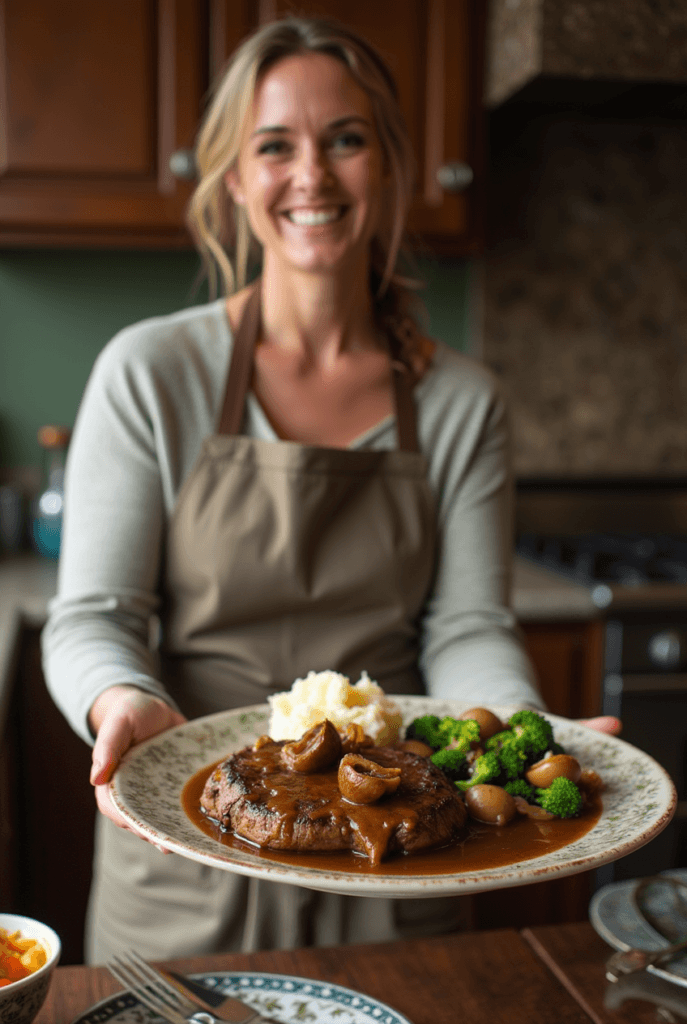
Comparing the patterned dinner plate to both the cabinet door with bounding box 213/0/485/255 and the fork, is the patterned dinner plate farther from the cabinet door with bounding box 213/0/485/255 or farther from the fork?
the cabinet door with bounding box 213/0/485/255

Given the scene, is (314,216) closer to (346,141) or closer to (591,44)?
(346,141)

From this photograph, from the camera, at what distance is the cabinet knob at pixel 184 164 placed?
232 cm

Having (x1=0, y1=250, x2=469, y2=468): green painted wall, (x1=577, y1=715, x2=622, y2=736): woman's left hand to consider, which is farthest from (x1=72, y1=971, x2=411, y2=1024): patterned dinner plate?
(x1=0, y1=250, x2=469, y2=468): green painted wall

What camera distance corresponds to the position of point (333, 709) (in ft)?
3.43

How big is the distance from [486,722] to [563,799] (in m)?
0.15

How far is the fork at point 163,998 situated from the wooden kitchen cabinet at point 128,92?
189cm

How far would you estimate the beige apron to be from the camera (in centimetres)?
137

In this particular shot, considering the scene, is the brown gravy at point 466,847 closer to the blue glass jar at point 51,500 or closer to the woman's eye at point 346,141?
the woman's eye at point 346,141

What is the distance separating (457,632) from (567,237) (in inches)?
70.3

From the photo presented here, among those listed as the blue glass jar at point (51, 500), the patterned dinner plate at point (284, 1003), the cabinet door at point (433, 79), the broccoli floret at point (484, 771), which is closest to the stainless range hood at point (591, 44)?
the cabinet door at point (433, 79)

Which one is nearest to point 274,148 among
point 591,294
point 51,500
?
point 51,500

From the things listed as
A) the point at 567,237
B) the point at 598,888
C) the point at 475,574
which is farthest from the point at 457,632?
the point at 567,237

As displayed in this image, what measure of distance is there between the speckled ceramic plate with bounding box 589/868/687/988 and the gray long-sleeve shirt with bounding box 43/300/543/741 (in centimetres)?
25

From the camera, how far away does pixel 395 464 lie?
4.92 feet
